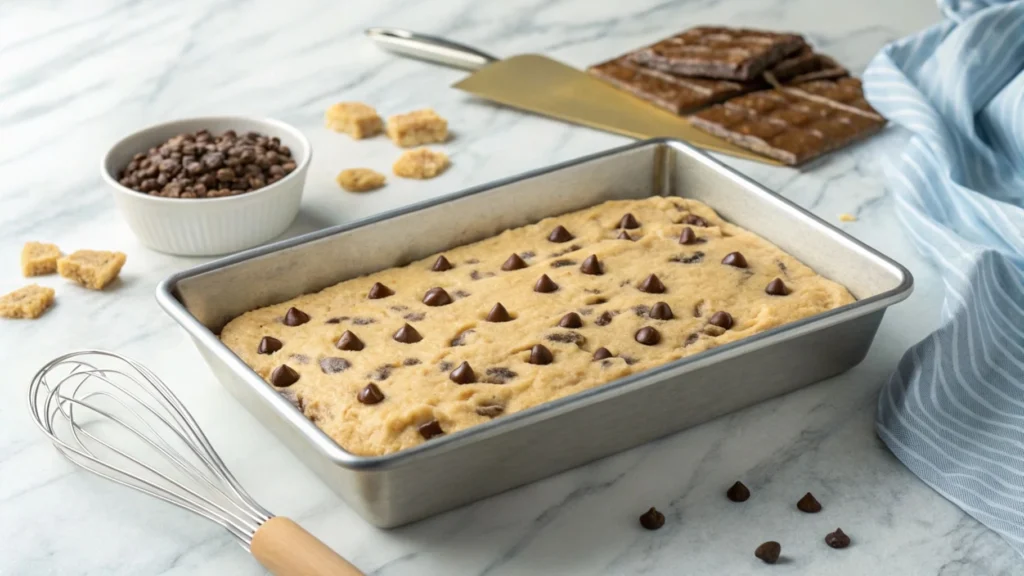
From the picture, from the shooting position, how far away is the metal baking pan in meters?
1.31

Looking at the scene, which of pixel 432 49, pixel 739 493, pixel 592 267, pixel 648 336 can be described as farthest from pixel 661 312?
pixel 432 49

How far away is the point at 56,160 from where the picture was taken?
7.55 ft

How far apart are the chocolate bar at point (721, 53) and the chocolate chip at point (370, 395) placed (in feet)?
4.29

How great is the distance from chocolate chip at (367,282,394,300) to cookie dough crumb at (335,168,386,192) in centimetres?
52

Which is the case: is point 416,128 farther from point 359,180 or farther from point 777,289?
point 777,289

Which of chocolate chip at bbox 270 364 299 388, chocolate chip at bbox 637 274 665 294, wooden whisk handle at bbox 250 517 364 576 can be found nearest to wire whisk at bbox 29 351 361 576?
wooden whisk handle at bbox 250 517 364 576

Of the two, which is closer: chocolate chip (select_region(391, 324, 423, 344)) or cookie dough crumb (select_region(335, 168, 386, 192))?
chocolate chip (select_region(391, 324, 423, 344))

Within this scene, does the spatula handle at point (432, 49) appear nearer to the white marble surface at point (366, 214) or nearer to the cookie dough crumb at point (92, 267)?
the white marble surface at point (366, 214)

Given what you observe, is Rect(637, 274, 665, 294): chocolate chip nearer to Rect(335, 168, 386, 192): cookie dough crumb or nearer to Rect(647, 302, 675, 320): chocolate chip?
Rect(647, 302, 675, 320): chocolate chip

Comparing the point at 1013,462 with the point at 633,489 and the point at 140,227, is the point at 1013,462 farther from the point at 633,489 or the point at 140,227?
the point at 140,227

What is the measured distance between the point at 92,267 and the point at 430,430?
808mm

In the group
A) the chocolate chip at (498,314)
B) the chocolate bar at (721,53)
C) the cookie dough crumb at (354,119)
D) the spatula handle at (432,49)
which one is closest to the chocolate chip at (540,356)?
the chocolate chip at (498,314)

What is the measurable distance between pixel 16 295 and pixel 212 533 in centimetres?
67

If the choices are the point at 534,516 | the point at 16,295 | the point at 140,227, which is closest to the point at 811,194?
the point at 534,516
